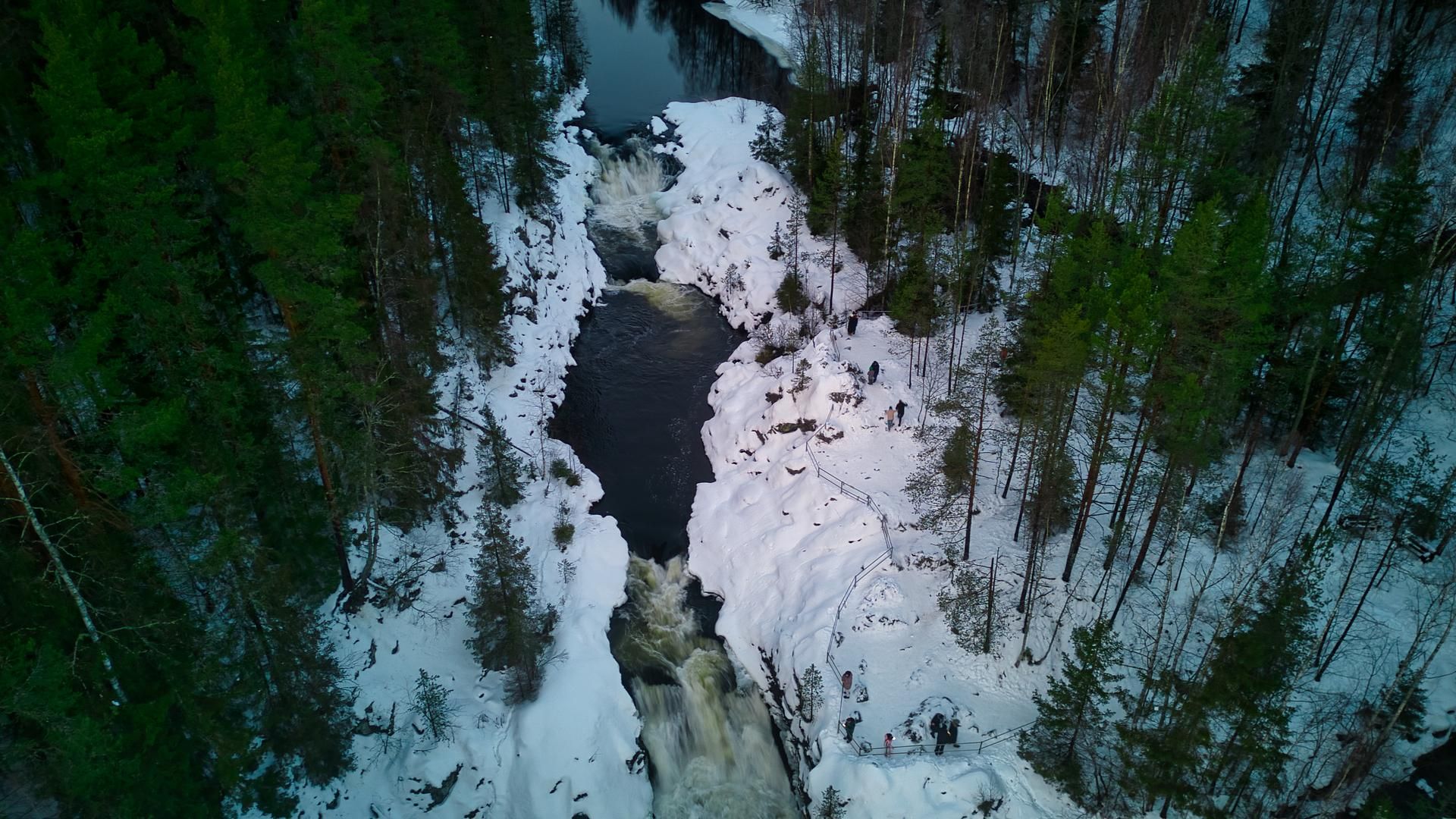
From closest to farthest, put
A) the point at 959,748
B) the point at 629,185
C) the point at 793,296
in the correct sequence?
the point at 959,748 < the point at 793,296 < the point at 629,185

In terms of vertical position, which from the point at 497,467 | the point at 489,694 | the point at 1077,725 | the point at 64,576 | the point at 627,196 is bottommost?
the point at 489,694

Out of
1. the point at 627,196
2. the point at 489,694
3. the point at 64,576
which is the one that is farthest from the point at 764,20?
the point at 64,576

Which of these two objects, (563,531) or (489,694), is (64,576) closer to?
(489,694)

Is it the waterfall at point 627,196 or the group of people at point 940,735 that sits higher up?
the waterfall at point 627,196

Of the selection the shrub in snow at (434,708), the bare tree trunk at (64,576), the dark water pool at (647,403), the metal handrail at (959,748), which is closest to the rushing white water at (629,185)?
the dark water pool at (647,403)

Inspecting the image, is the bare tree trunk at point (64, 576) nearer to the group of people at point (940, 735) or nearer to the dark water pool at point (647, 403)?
the dark water pool at point (647, 403)

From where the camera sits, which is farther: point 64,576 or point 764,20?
point 764,20
